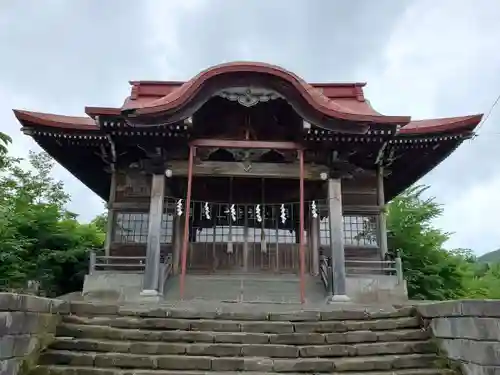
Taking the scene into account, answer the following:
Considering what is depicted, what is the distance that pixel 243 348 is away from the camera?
546 centimetres

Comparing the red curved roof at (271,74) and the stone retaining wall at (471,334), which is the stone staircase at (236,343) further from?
the red curved roof at (271,74)

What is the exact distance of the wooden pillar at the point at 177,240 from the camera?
36.6 ft

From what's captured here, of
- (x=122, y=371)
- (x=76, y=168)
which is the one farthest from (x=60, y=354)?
(x=76, y=168)

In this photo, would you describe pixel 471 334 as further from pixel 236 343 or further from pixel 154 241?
pixel 154 241

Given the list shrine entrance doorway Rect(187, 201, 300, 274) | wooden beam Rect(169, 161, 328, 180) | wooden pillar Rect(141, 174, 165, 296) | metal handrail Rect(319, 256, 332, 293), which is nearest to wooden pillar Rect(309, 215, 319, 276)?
metal handrail Rect(319, 256, 332, 293)

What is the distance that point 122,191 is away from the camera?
11.7 m

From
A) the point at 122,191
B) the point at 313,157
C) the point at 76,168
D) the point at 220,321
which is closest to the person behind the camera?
the point at 220,321

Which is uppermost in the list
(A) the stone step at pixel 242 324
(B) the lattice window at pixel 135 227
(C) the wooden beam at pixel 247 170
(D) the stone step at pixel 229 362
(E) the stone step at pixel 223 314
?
(C) the wooden beam at pixel 247 170

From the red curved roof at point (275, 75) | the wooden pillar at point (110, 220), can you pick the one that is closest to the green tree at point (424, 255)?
the red curved roof at point (275, 75)

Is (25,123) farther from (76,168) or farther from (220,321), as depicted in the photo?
(220,321)

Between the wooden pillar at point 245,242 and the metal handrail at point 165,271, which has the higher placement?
the wooden pillar at point 245,242

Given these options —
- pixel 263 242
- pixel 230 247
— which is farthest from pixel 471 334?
pixel 230 247

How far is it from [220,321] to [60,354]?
6.79ft

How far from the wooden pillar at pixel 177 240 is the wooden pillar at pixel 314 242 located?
3492mm
